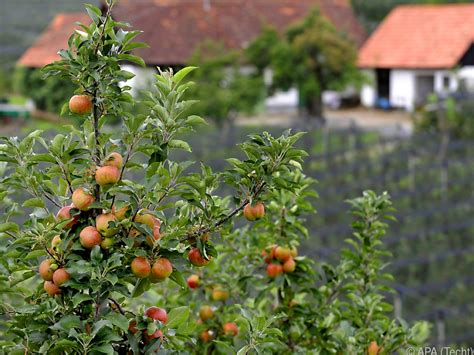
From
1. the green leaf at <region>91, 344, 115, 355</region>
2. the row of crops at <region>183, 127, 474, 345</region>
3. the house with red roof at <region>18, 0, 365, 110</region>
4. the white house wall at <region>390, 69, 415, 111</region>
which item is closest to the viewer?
the green leaf at <region>91, 344, 115, 355</region>

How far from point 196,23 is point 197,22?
0.11 ft

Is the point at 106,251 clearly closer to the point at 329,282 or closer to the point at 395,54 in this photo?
the point at 329,282

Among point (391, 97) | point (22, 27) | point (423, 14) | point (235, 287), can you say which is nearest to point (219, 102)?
point (22, 27)

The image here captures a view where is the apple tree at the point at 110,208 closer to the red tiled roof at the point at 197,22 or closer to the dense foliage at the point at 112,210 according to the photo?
the dense foliage at the point at 112,210

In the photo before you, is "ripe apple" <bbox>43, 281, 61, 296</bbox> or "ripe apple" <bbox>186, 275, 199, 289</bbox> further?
"ripe apple" <bbox>186, 275, 199, 289</bbox>

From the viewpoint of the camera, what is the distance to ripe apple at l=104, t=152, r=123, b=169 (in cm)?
151

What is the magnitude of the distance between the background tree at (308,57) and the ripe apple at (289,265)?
1322 centimetres

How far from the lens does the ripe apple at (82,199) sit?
1.49 meters

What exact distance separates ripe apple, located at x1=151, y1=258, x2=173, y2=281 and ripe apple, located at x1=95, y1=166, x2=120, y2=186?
0.14m

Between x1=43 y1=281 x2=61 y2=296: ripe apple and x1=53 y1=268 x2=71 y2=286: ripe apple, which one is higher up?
x1=53 y1=268 x2=71 y2=286: ripe apple

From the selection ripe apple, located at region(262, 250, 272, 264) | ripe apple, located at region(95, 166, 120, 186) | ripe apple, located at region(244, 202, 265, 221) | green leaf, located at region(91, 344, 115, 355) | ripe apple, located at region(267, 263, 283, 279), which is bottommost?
ripe apple, located at region(267, 263, 283, 279)

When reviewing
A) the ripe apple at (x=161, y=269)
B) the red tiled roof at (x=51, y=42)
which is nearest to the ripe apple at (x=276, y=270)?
the ripe apple at (x=161, y=269)

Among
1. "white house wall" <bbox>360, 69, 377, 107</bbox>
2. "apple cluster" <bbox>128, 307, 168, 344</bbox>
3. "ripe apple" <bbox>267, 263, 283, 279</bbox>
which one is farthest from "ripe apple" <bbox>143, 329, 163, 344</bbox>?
"white house wall" <bbox>360, 69, 377, 107</bbox>

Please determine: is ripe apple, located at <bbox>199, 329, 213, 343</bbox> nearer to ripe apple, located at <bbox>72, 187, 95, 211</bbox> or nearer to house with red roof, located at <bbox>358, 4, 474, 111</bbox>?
ripe apple, located at <bbox>72, 187, 95, 211</bbox>
